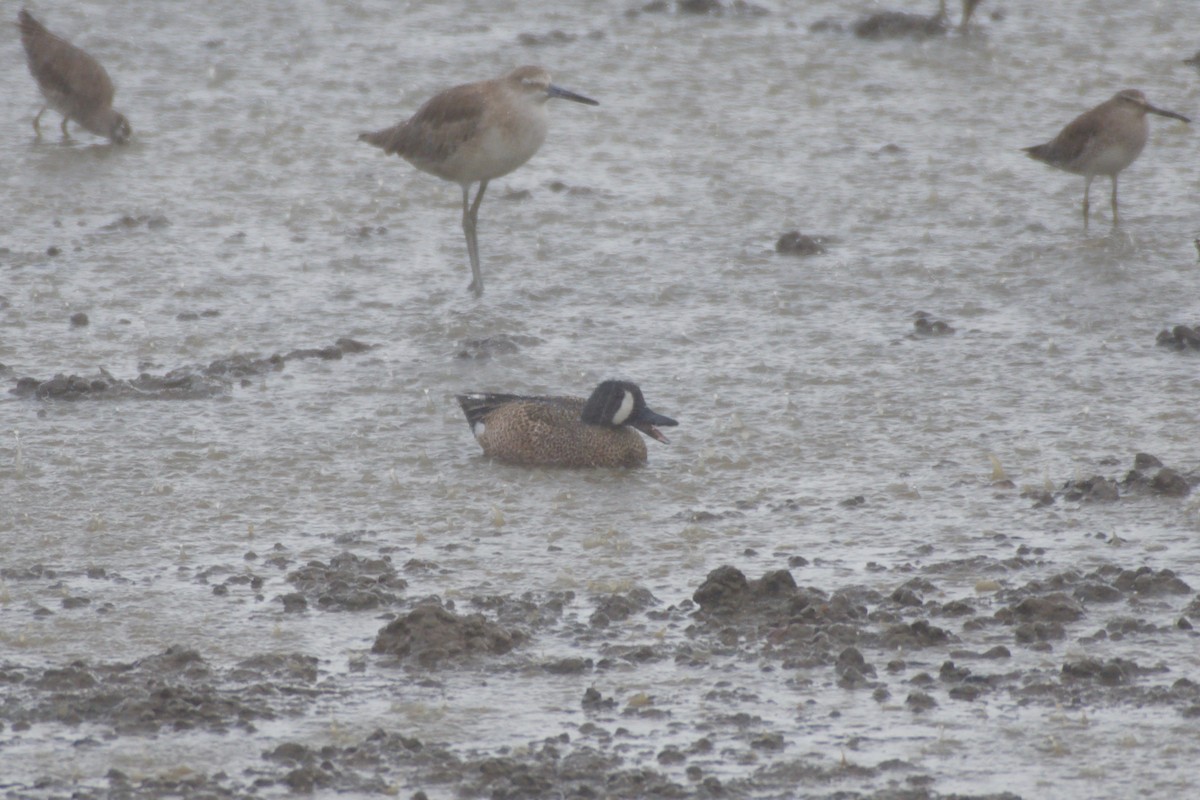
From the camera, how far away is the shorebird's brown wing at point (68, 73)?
555 inches

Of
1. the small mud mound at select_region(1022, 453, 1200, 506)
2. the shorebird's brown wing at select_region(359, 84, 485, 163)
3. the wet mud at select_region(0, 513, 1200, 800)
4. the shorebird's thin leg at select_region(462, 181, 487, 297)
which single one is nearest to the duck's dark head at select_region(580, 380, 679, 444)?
the wet mud at select_region(0, 513, 1200, 800)

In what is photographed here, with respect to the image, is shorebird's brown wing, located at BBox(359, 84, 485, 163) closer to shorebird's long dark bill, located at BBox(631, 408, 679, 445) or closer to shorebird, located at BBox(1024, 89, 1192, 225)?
shorebird's long dark bill, located at BBox(631, 408, 679, 445)

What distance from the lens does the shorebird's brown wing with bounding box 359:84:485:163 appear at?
10734 millimetres

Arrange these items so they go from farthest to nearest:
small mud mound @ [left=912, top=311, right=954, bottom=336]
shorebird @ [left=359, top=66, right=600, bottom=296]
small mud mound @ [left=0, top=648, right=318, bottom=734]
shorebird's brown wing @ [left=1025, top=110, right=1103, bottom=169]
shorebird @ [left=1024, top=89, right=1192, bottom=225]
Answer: shorebird's brown wing @ [left=1025, top=110, right=1103, bottom=169]
shorebird @ [left=1024, top=89, right=1192, bottom=225]
shorebird @ [left=359, top=66, right=600, bottom=296]
small mud mound @ [left=912, top=311, right=954, bottom=336]
small mud mound @ [left=0, top=648, right=318, bottom=734]

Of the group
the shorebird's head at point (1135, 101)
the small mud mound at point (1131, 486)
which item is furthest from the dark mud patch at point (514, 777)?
the shorebird's head at point (1135, 101)

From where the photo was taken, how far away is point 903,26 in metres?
17.4

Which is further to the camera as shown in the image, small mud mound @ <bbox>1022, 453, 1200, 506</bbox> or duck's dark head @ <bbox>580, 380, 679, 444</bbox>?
duck's dark head @ <bbox>580, 380, 679, 444</bbox>

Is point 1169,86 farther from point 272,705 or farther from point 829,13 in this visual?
point 272,705

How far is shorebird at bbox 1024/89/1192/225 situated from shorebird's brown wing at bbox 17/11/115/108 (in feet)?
23.7

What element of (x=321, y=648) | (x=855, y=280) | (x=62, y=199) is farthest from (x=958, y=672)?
(x=62, y=199)

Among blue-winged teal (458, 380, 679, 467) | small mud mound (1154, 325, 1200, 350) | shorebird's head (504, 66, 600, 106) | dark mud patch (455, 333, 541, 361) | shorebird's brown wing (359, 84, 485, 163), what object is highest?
shorebird's head (504, 66, 600, 106)

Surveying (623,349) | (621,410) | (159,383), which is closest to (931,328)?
(623,349)

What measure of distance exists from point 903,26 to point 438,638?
12.8 metres

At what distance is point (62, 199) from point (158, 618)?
284 inches
